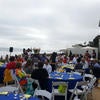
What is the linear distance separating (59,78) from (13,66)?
3360 mm

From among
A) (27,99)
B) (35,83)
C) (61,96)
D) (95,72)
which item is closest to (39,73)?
(35,83)

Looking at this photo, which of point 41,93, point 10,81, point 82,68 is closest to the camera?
point 41,93

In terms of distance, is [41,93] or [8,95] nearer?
[8,95]

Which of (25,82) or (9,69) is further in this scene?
(9,69)

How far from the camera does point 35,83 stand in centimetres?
1077

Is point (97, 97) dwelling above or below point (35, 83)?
below

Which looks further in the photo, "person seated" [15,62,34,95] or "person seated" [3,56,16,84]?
"person seated" [3,56,16,84]

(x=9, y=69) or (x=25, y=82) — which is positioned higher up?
(x=9, y=69)

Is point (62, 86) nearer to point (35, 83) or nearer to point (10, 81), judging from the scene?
point (35, 83)

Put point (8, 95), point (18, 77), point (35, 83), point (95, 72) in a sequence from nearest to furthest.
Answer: point (8, 95), point (35, 83), point (18, 77), point (95, 72)

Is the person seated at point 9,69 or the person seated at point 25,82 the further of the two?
the person seated at point 9,69

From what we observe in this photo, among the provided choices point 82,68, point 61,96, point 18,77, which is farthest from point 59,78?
point 82,68

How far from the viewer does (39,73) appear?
10.9 metres

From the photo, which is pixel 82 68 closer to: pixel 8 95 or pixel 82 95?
pixel 82 95
